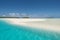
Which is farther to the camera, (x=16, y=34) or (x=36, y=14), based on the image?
(x=16, y=34)

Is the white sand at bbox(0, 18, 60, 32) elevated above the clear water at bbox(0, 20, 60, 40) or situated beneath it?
elevated above

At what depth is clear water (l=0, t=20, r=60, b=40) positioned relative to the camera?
1.77m

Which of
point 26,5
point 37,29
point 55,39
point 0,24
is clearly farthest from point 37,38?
point 0,24

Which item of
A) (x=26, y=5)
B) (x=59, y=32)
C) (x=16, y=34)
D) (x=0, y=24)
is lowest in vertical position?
(x=16, y=34)

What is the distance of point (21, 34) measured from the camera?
1802 millimetres

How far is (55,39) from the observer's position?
1.76 m

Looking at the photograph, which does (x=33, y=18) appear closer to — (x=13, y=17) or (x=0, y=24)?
(x=13, y=17)

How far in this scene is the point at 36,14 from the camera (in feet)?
5.40

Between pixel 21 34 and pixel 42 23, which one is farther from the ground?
pixel 42 23

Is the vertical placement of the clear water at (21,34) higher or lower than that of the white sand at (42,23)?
lower

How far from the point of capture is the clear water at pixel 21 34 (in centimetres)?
177

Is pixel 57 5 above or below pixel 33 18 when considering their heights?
above

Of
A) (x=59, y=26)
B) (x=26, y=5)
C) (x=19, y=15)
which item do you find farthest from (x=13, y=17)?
(x=59, y=26)

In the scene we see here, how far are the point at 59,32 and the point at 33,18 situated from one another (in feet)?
2.31
